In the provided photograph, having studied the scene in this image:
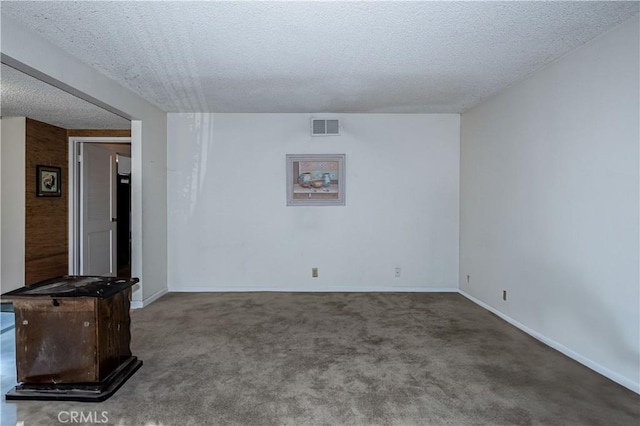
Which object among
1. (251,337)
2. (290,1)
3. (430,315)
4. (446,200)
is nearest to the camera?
(290,1)

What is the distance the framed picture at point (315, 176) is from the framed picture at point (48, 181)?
3351 millimetres

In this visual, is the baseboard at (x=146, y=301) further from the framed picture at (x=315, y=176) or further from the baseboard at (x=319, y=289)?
the framed picture at (x=315, y=176)

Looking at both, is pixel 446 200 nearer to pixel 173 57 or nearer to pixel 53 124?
pixel 173 57

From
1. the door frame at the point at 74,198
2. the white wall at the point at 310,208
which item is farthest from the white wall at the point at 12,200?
the white wall at the point at 310,208

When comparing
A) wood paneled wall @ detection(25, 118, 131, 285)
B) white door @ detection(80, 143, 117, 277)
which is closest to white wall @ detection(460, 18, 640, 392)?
wood paneled wall @ detection(25, 118, 131, 285)

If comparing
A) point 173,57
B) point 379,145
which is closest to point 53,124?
point 173,57

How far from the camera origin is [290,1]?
2.09 metres

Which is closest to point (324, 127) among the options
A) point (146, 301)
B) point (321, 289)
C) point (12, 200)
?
point (321, 289)

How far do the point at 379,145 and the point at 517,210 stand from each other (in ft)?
6.59

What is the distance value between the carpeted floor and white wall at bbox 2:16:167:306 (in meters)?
0.70

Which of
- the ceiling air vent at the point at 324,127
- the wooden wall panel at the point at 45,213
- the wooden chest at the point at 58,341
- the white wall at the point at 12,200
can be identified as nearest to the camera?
the wooden chest at the point at 58,341

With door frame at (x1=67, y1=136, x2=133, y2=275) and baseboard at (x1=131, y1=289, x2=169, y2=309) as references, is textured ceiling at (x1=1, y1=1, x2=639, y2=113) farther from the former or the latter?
baseboard at (x1=131, y1=289, x2=169, y2=309)

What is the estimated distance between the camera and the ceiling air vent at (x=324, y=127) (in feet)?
15.5

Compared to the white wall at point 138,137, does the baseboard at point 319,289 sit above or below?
below
